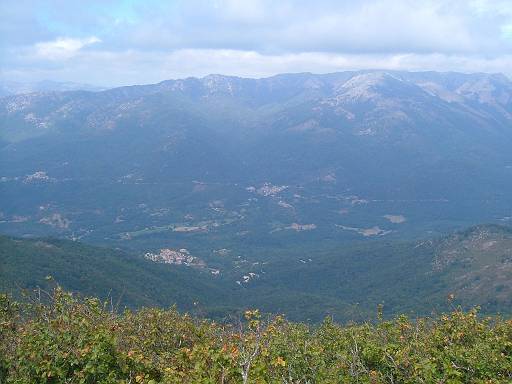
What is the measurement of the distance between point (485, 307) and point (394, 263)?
7000cm

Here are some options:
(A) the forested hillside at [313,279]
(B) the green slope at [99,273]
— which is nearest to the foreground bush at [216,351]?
(A) the forested hillside at [313,279]

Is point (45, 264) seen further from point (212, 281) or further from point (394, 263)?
point (394, 263)

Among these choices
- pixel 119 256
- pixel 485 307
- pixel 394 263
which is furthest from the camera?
pixel 394 263

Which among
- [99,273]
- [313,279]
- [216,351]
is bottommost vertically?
[313,279]

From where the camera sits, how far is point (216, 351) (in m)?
15.7

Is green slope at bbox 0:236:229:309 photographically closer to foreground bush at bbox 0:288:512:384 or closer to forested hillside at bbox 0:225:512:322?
forested hillside at bbox 0:225:512:322

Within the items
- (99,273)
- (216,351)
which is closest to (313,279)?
(99,273)

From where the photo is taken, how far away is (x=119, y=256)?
520 ft

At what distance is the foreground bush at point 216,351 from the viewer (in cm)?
1473

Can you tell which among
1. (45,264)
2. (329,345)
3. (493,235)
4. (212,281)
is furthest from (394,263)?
(329,345)

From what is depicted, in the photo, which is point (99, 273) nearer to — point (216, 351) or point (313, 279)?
point (313, 279)

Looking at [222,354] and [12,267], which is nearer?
[222,354]

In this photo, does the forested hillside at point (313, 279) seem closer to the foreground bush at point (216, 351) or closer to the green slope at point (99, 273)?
the green slope at point (99, 273)

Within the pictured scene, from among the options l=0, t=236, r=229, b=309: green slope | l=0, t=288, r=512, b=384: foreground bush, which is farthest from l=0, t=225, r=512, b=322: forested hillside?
l=0, t=288, r=512, b=384: foreground bush
